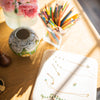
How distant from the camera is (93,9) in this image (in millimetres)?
1746

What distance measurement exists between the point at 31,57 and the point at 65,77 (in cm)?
20

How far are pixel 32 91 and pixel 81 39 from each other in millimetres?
381

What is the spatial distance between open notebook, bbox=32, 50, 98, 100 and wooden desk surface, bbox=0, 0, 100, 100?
0.03 m

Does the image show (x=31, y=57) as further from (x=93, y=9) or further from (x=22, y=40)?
(x=93, y=9)

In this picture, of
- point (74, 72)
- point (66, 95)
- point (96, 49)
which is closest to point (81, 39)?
point (96, 49)

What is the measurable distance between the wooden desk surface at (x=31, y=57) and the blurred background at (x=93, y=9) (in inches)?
38.7

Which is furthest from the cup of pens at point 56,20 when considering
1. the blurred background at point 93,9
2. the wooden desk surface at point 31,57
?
the blurred background at point 93,9

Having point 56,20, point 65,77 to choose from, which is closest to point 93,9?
point 56,20

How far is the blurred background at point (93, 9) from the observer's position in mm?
1686

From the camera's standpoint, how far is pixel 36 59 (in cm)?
65

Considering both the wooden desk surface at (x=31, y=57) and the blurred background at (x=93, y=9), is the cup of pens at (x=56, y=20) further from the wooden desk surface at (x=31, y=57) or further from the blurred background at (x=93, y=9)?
the blurred background at (x=93, y=9)

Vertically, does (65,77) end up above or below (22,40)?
below

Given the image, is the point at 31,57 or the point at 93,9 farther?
the point at 93,9

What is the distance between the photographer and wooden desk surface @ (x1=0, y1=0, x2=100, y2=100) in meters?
0.59
